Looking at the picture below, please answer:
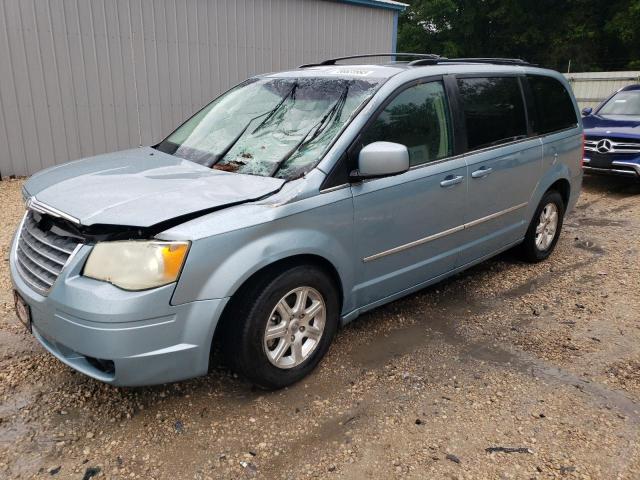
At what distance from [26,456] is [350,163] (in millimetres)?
2174

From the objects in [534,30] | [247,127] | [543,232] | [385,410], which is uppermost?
[534,30]

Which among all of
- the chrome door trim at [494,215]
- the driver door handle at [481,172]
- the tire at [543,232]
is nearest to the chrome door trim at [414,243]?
the chrome door trim at [494,215]

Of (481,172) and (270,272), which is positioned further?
(481,172)

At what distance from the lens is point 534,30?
29.6 m

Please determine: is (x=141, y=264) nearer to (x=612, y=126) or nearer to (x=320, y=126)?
(x=320, y=126)

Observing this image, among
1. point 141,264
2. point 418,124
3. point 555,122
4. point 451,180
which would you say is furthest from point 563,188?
point 141,264

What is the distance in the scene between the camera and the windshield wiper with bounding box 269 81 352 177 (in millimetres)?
3000

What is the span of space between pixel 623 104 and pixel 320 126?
824 centimetres

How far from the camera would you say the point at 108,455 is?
2.43 metres

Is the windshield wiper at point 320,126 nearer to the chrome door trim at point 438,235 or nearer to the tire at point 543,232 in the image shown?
the chrome door trim at point 438,235

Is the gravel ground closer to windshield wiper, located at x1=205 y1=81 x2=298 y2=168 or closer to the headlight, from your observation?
the headlight

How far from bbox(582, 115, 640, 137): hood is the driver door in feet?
19.4

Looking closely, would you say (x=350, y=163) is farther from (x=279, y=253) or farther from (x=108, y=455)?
(x=108, y=455)

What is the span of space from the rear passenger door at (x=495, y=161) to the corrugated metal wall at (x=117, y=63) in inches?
239
